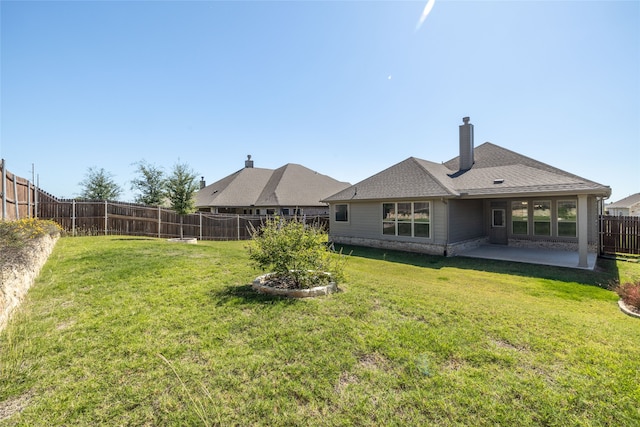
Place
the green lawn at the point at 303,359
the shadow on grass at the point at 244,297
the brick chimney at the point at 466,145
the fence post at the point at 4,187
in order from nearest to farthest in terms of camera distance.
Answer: the green lawn at the point at 303,359 < the shadow on grass at the point at 244,297 < the fence post at the point at 4,187 < the brick chimney at the point at 466,145

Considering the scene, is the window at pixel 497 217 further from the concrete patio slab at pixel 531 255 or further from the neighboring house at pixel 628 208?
the neighboring house at pixel 628 208

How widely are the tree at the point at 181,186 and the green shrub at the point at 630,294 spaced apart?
51.8 feet

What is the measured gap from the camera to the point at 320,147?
67.5 feet

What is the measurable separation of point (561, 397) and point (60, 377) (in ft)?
15.1

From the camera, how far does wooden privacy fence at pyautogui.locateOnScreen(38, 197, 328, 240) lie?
1266 cm

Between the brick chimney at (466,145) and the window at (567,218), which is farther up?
the brick chimney at (466,145)

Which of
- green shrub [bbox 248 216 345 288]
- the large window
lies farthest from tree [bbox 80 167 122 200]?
green shrub [bbox 248 216 345 288]

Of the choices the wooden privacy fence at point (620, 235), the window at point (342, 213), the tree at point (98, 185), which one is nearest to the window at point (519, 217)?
the wooden privacy fence at point (620, 235)

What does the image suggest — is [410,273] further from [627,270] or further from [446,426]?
[627,270]

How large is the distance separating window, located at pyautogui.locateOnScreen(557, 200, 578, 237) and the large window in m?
6.54

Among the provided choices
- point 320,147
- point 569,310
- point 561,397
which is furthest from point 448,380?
point 320,147

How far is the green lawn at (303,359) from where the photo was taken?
87.4 inches

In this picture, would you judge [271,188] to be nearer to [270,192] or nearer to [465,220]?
[270,192]

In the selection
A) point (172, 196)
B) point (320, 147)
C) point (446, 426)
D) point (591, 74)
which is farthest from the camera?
point (320, 147)
